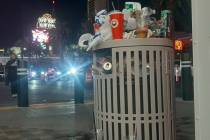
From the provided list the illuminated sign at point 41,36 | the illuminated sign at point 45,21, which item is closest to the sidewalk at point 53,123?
the illuminated sign at point 41,36

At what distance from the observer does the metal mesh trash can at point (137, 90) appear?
14.7 feet

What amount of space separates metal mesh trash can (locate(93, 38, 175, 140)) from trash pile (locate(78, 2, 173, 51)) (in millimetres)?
116

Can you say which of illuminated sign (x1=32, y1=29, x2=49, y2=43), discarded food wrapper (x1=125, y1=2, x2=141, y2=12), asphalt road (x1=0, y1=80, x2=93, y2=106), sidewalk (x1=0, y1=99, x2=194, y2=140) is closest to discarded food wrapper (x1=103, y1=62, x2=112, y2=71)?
discarded food wrapper (x1=125, y1=2, x2=141, y2=12)

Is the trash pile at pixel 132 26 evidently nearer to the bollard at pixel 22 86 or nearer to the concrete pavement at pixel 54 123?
the concrete pavement at pixel 54 123

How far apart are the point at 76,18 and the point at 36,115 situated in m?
41.7

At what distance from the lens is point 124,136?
4.54 m

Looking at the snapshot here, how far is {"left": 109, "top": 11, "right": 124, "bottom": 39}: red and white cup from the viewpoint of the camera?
4502mm

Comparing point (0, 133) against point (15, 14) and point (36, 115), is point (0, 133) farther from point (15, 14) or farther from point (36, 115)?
point (15, 14)

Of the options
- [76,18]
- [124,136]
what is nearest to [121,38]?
[124,136]

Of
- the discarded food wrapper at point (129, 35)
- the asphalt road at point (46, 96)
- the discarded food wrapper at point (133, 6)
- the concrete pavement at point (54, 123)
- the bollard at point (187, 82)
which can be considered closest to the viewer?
the discarded food wrapper at point (129, 35)

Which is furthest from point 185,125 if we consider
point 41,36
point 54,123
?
point 41,36

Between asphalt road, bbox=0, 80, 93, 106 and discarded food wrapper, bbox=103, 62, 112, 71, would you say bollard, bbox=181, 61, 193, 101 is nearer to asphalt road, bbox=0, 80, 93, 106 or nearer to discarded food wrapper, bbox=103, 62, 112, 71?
asphalt road, bbox=0, 80, 93, 106

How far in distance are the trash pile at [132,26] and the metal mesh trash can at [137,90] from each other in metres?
0.12

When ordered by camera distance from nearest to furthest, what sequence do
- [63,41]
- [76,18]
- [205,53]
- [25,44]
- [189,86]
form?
1. [205,53]
2. [189,86]
3. [76,18]
4. [63,41]
5. [25,44]
